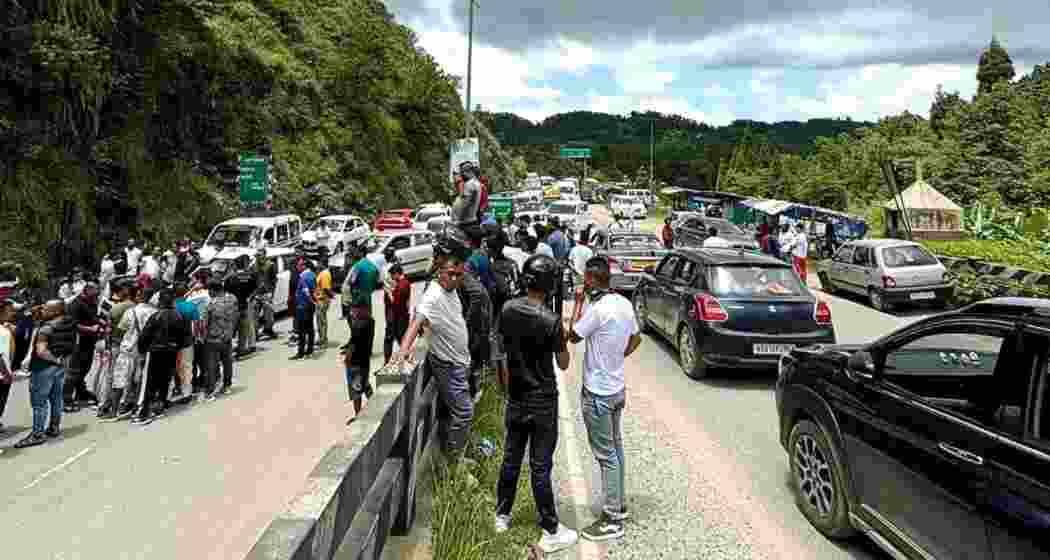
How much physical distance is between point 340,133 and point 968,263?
31.2 metres

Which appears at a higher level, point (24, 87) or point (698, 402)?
point (24, 87)

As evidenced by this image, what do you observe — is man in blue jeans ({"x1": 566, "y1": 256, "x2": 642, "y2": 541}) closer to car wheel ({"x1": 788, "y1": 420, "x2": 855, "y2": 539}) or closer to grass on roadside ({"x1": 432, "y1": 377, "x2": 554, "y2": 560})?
grass on roadside ({"x1": 432, "y1": 377, "x2": 554, "y2": 560})

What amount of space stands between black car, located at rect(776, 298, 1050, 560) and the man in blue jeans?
54.8 inches

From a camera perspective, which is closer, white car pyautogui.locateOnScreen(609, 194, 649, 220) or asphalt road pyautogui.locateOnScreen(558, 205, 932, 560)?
asphalt road pyautogui.locateOnScreen(558, 205, 932, 560)

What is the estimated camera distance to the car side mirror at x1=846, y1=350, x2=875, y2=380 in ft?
14.0

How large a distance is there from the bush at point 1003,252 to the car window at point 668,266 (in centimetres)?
889

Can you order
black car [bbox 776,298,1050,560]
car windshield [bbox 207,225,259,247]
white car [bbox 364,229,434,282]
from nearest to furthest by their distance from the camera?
black car [bbox 776,298,1050,560] < car windshield [bbox 207,225,259,247] < white car [bbox 364,229,434,282]

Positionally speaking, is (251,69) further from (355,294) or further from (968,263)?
(968,263)

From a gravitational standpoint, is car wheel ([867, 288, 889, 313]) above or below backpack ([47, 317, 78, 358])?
below

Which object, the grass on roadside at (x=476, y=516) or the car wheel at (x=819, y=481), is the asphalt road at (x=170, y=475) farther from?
the car wheel at (x=819, y=481)

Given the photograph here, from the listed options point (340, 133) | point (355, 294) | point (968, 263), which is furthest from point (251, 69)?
point (968, 263)

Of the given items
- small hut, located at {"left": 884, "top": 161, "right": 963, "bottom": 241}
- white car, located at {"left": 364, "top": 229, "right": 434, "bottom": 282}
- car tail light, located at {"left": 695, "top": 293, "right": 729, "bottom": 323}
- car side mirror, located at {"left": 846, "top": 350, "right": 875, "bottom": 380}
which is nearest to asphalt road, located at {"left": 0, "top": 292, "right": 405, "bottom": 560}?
car side mirror, located at {"left": 846, "top": 350, "right": 875, "bottom": 380}

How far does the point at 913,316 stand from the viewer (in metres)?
15.0

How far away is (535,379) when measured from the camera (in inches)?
172
